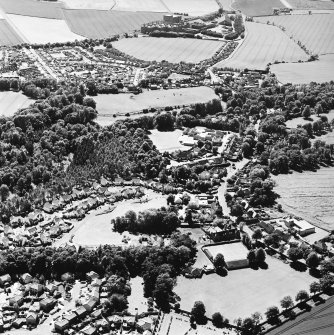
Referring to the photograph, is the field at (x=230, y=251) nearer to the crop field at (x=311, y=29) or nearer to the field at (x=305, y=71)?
the field at (x=305, y=71)

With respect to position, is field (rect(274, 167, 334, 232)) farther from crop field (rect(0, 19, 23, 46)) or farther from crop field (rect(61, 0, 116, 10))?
crop field (rect(61, 0, 116, 10))

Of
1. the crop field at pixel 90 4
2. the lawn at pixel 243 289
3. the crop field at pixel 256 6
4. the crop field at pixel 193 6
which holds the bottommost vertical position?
the lawn at pixel 243 289

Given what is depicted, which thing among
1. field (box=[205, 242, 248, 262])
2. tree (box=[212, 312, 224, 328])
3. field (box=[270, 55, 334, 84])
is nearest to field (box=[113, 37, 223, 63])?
field (box=[270, 55, 334, 84])

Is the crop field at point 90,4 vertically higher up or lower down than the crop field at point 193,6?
higher up

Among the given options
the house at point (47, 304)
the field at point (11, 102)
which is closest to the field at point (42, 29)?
the field at point (11, 102)

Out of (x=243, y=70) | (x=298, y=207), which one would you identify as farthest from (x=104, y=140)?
(x=243, y=70)

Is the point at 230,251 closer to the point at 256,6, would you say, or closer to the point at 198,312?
the point at 198,312
